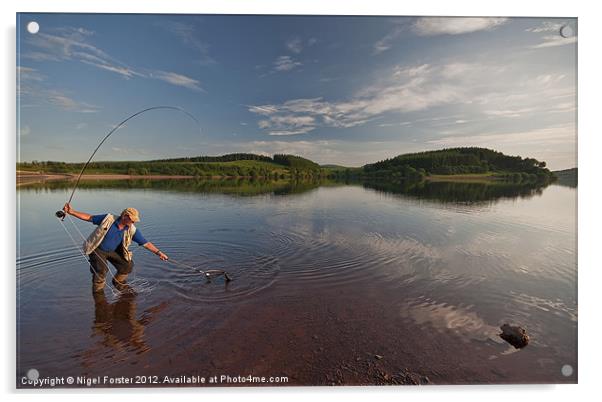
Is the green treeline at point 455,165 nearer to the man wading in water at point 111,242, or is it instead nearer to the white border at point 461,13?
A: the white border at point 461,13

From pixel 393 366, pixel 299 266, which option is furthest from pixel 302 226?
pixel 393 366

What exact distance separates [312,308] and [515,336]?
2.78 m

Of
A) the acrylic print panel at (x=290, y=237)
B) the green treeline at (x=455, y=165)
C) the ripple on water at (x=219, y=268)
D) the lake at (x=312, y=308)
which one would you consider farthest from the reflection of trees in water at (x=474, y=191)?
the ripple on water at (x=219, y=268)

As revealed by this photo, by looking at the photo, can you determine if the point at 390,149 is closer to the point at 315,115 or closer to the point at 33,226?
the point at 315,115

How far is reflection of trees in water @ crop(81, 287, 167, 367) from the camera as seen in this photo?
3467 millimetres

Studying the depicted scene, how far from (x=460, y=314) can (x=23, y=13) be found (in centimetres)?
811

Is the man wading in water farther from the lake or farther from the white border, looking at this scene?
the white border

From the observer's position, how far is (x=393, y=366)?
11.4 ft

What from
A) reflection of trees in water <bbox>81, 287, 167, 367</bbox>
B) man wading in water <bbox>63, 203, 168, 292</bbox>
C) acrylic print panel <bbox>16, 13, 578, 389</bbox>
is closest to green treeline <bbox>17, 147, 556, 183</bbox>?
acrylic print panel <bbox>16, 13, 578, 389</bbox>

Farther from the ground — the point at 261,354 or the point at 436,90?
the point at 436,90

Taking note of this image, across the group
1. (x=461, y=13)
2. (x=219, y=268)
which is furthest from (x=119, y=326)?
(x=461, y=13)

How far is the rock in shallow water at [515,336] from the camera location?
383 cm

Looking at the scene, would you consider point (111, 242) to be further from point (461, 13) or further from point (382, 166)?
point (382, 166)
